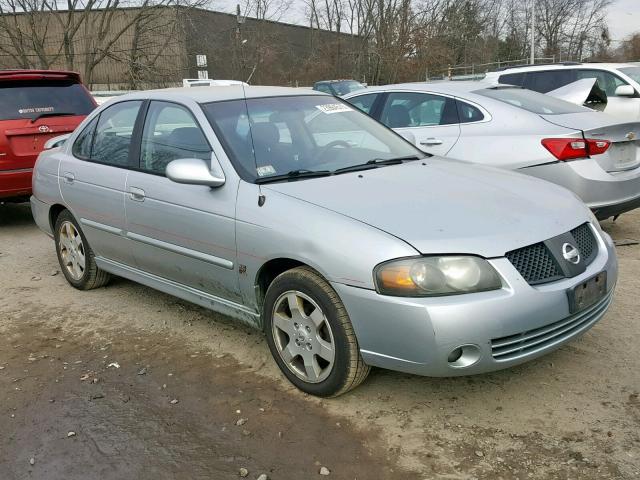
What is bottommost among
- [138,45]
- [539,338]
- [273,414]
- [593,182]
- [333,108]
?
[273,414]

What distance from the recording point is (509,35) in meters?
58.2

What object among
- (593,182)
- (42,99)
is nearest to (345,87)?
(42,99)

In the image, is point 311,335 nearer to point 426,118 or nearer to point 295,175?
point 295,175

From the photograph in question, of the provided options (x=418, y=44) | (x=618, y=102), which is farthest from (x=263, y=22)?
(x=618, y=102)

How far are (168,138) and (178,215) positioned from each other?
66cm

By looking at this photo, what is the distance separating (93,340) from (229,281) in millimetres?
1247

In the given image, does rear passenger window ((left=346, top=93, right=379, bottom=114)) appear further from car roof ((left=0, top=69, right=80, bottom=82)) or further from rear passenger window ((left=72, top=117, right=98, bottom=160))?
car roof ((left=0, top=69, right=80, bottom=82))

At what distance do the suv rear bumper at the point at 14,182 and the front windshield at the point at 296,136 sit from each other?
4.06 metres

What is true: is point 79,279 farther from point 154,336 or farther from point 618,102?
point 618,102

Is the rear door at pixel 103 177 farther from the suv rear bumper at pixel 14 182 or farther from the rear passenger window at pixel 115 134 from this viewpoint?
the suv rear bumper at pixel 14 182

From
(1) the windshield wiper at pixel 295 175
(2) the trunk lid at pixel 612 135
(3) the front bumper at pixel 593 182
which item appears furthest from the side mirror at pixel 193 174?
(2) the trunk lid at pixel 612 135

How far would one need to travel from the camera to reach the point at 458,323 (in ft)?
8.89

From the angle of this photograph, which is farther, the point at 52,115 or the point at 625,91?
the point at 625,91

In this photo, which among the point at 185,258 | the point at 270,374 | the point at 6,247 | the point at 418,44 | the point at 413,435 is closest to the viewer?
the point at 413,435
